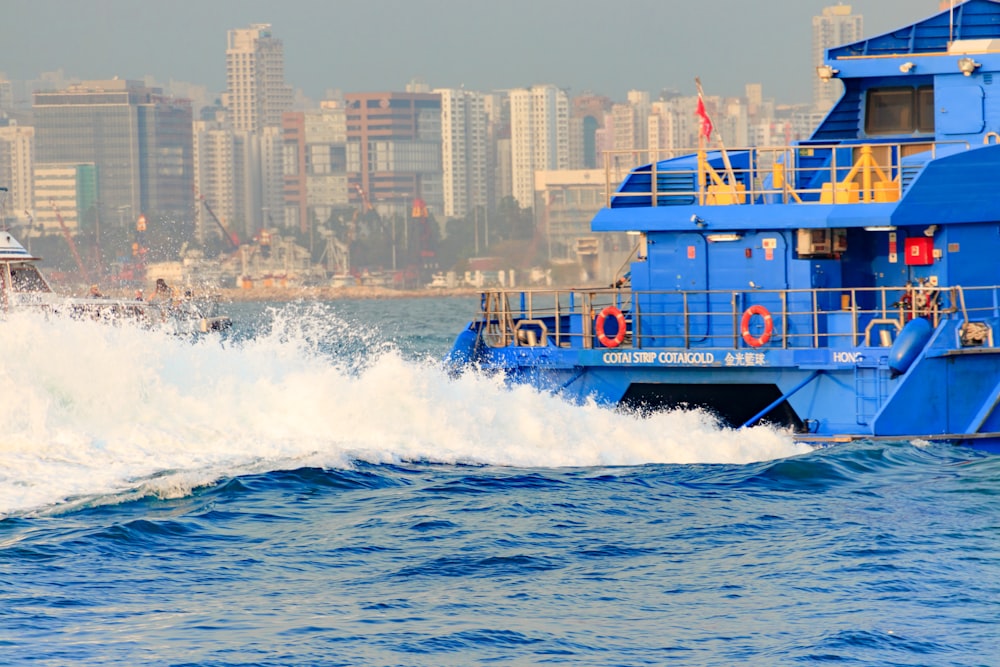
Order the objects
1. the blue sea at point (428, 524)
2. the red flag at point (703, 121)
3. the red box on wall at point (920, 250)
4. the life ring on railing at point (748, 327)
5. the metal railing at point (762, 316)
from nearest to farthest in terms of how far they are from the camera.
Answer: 1. the blue sea at point (428, 524)
2. the metal railing at point (762, 316)
3. the life ring on railing at point (748, 327)
4. the red box on wall at point (920, 250)
5. the red flag at point (703, 121)

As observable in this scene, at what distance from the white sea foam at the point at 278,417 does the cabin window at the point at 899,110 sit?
5.34 meters

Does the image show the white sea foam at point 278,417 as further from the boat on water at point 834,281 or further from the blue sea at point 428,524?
the boat on water at point 834,281

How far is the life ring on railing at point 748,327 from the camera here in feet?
65.2

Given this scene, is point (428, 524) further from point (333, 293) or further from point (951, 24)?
point (333, 293)

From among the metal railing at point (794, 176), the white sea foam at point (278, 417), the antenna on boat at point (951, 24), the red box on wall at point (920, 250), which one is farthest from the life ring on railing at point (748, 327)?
the antenna on boat at point (951, 24)

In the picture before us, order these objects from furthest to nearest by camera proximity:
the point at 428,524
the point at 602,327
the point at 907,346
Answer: the point at 602,327, the point at 907,346, the point at 428,524

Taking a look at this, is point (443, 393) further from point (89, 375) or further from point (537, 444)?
point (89, 375)

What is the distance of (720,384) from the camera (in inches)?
832

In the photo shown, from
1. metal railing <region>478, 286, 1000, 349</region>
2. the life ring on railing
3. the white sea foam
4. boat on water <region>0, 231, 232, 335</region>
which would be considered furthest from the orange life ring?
boat on water <region>0, 231, 232, 335</region>

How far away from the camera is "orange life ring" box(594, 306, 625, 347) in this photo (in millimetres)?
20625

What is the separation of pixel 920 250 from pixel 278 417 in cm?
830

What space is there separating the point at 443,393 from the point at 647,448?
102 inches

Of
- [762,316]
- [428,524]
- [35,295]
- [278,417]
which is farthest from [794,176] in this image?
[35,295]

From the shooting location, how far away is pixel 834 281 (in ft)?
69.1
